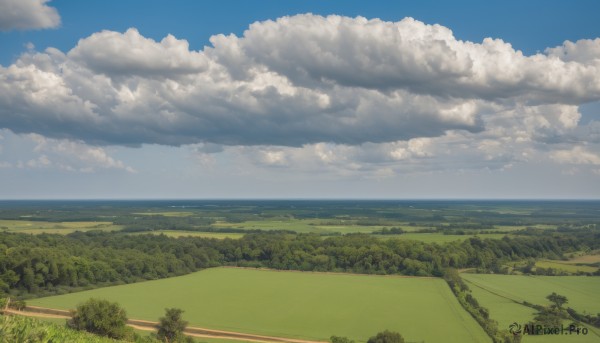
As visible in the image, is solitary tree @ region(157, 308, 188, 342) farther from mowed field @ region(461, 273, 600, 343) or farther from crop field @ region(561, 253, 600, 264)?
crop field @ region(561, 253, 600, 264)

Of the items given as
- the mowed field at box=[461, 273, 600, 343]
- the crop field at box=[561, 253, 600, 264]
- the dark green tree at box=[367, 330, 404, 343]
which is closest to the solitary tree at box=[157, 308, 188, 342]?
the dark green tree at box=[367, 330, 404, 343]

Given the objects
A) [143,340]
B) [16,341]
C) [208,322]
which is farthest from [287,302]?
[16,341]

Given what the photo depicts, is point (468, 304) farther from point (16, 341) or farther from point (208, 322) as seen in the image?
point (16, 341)

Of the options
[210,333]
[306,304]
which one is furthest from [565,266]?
[210,333]

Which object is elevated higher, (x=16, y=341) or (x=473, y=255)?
Result: (x=16, y=341)

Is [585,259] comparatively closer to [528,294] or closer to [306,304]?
[528,294]
